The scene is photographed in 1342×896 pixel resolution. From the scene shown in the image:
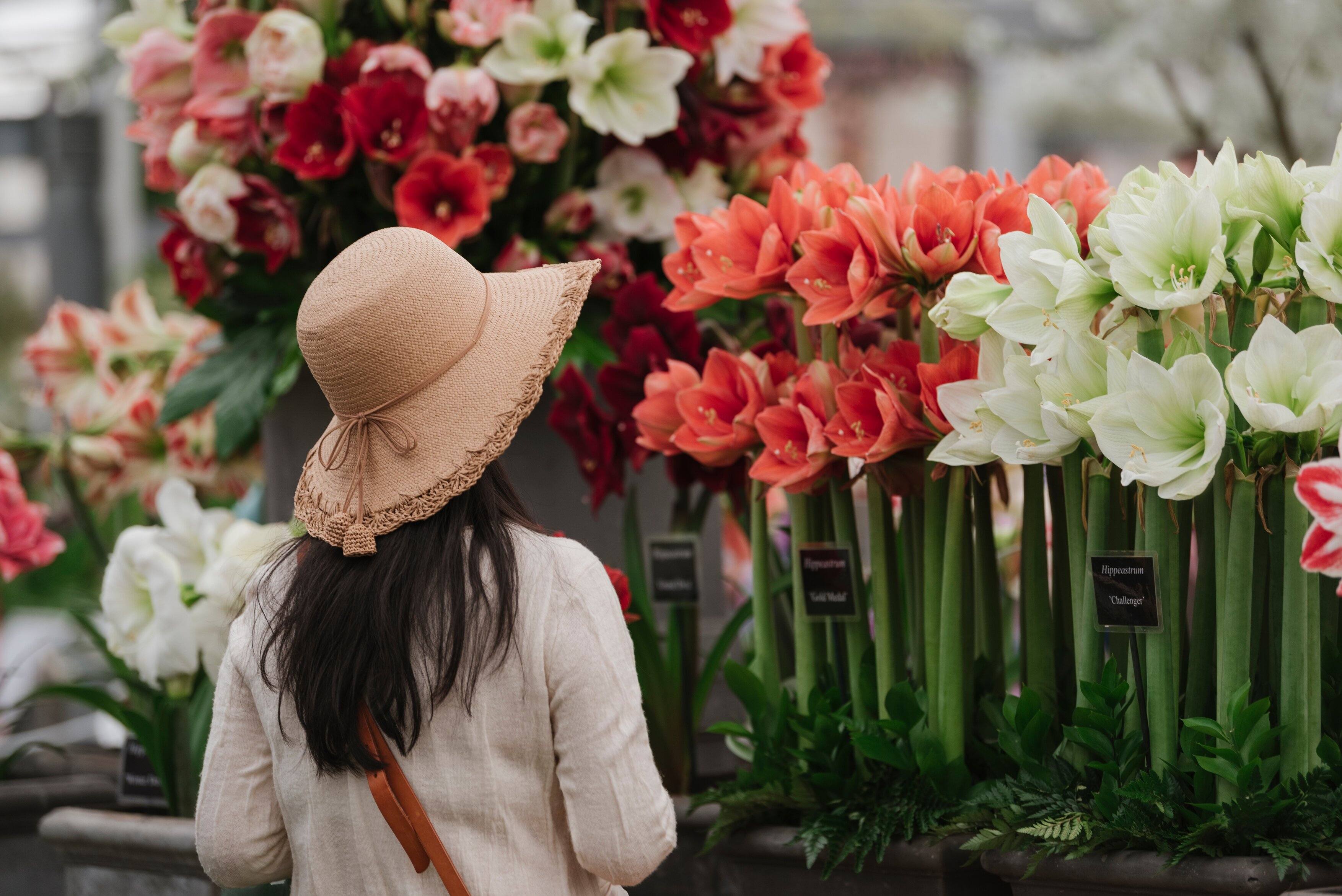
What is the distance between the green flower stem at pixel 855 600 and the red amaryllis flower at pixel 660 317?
0.27 meters

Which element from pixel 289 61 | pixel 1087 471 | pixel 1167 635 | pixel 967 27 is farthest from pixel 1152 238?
pixel 967 27

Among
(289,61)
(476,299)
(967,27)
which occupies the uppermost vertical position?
(967,27)

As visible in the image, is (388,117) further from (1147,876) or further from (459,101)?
(1147,876)

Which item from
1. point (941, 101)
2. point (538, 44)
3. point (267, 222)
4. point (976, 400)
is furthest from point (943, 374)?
point (941, 101)

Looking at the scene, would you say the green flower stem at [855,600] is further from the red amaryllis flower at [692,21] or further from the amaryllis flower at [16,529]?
the amaryllis flower at [16,529]

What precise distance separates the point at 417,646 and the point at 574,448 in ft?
2.21

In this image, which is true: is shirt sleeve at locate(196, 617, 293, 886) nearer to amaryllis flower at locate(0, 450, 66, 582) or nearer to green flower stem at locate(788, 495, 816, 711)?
green flower stem at locate(788, 495, 816, 711)

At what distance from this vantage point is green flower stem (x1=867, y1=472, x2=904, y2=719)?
1.39 metres

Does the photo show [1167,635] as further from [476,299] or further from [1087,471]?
[476,299]

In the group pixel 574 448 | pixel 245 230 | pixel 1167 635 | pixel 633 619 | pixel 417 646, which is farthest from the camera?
pixel 245 230

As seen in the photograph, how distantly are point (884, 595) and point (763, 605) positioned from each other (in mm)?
180

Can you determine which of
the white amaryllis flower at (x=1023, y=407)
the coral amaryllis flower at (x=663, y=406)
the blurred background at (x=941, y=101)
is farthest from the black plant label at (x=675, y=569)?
the blurred background at (x=941, y=101)

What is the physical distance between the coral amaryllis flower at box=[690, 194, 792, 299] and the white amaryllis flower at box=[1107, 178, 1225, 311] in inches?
14.7

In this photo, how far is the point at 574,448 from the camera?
1.68 metres
